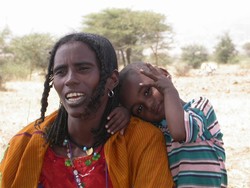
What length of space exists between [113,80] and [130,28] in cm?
2292

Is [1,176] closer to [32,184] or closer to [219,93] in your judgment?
[32,184]

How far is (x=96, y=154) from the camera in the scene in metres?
1.81

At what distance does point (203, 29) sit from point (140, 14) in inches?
Result: 3746

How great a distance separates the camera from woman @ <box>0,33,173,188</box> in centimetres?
174

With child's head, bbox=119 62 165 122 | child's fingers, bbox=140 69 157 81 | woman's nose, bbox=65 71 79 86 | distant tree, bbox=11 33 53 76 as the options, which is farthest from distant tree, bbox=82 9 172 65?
woman's nose, bbox=65 71 79 86

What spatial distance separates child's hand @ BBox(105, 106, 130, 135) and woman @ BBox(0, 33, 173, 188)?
0.10 ft

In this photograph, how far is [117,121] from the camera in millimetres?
1807

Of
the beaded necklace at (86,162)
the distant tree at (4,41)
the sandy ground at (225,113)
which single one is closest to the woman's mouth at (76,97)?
the beaded necklace at (86,162)

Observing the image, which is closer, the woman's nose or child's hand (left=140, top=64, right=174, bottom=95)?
the woman's nose

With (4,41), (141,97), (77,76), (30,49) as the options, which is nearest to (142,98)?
(141,97)

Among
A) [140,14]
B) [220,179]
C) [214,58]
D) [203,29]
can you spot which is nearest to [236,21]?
[203,29]

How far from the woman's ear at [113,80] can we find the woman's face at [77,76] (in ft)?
0.32

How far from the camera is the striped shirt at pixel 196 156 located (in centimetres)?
181

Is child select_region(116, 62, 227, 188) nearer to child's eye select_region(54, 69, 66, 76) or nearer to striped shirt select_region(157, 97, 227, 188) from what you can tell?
striped shirt select_region(157, 97, 227, 188)
